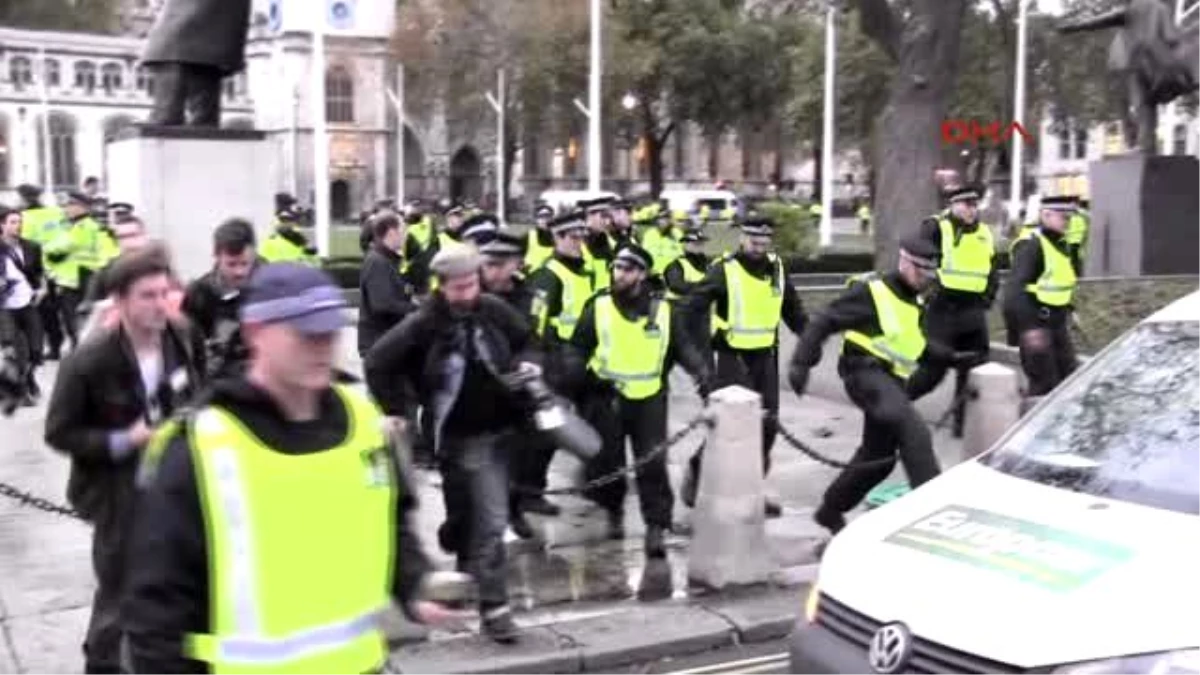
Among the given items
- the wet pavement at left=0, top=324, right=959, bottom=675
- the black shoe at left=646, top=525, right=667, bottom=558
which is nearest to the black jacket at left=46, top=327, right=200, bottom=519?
the wet pavement at left=0, top=324, right=959, bottom=675

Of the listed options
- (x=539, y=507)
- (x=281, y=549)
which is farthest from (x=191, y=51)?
(x=281, y=549)

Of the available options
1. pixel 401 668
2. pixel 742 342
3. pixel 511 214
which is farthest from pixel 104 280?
pixel 511 214

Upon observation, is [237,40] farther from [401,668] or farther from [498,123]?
[498,123]

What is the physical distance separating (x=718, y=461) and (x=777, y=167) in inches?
3590

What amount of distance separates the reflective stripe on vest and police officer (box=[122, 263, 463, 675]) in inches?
254

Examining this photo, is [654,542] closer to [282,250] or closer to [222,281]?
[222,281]

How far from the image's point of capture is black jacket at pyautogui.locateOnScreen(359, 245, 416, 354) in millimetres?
10008

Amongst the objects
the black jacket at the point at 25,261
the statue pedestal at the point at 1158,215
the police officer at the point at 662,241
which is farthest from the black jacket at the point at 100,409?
the statue pedestal at the point at 1158,215

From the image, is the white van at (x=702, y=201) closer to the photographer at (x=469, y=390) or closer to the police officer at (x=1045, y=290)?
the police officer at (x=1045, y=290)

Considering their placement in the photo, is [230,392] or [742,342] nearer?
[230,392]

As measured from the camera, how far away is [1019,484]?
466cm

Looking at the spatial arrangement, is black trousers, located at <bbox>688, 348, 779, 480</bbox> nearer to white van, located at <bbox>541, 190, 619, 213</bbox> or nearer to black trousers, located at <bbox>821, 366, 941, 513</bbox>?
black trousers, located at <bbox>821, 366, 941, 513</bbox>

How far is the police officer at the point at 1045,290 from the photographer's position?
11.0 m

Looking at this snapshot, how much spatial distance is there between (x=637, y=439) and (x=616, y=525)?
89 cm
